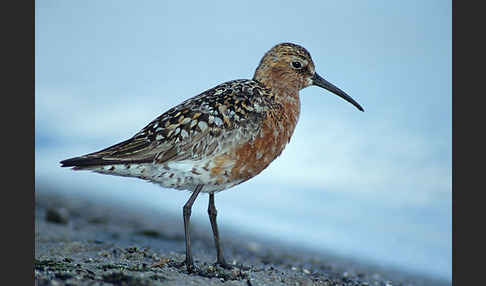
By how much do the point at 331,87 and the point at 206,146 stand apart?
233 centimetres

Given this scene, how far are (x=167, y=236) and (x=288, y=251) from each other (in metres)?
2.27

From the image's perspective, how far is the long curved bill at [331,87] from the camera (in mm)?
A: 6777

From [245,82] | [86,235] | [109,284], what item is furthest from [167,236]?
[109,284]

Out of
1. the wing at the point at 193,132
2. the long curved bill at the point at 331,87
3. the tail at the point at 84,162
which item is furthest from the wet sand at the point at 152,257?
the long curved bill at the point at 331,87

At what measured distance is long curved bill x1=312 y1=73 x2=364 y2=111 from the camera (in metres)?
6.78

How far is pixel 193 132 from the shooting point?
5.41 meters

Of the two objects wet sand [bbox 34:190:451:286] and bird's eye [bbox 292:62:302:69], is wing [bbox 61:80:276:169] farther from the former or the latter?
wet sand [bbox 34:190:451:286]

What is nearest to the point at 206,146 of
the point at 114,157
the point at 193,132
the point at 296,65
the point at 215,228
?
the point at 193,132

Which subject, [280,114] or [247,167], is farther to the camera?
[280,114]

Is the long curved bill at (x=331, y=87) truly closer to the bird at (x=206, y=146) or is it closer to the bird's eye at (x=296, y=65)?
the bird's eye at (x=296, y=65)

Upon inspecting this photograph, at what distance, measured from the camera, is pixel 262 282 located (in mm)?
5320

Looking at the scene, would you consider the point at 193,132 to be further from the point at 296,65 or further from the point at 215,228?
the point at 296,65

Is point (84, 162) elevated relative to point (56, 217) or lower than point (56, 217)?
elevated

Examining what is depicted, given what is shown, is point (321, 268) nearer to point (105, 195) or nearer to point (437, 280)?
point (437, 280)
